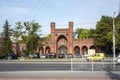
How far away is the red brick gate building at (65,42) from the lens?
3595 inches

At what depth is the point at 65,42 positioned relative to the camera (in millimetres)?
92750

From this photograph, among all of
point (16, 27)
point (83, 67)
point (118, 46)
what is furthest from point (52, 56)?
point (83, 67)

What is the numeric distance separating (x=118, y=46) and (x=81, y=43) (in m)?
15.7

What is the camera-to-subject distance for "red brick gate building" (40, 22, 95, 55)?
9131 cm

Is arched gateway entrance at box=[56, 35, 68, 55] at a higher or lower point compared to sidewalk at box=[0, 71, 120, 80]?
higher

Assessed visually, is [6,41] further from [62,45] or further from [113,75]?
[113,75]

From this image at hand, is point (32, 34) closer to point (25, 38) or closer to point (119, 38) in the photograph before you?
point (25, 38)

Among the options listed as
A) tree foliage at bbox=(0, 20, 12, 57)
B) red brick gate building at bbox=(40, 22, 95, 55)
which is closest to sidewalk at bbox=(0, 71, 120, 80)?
tree foliage at bbox=(0, 20, 12, 57)

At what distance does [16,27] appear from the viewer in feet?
273

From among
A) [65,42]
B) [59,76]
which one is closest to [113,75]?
[59,76]

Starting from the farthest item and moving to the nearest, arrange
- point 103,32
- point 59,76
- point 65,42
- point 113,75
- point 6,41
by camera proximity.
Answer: point 65,42 → point 6,41 → point 103,32 → point 113,75 → point 59,76

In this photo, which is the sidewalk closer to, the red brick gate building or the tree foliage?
the tree foliage

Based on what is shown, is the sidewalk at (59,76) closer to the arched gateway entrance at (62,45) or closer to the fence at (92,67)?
the fence at (92,67)

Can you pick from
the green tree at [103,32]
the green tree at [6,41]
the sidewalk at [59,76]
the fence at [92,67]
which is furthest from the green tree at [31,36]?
the sidewalk at [59,76]
